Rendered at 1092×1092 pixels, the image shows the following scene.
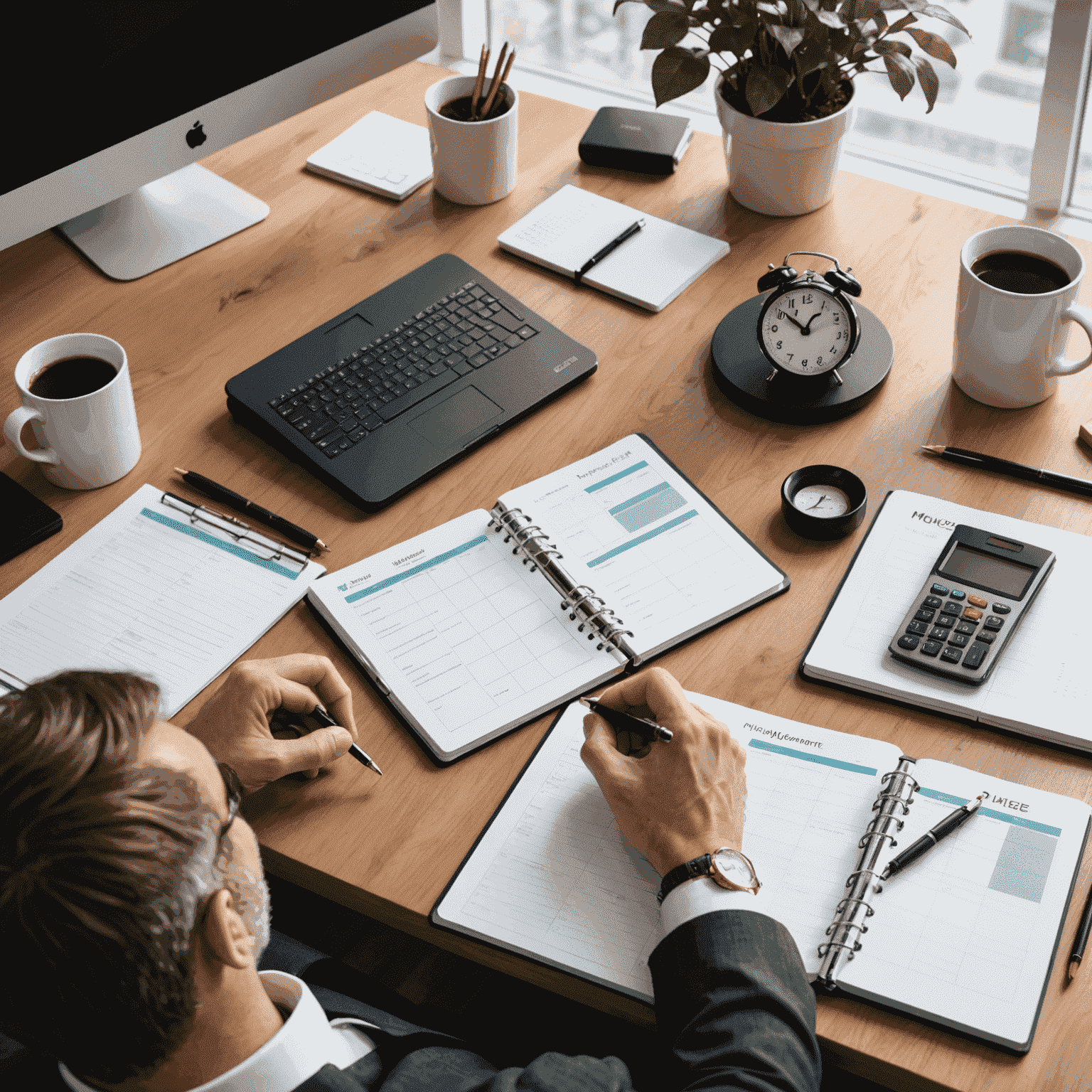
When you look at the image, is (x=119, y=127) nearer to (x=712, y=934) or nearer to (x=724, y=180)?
(x=724, y=180)

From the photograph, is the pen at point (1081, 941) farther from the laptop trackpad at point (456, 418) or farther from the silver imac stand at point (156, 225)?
the silver imac stand at point (156, 225)

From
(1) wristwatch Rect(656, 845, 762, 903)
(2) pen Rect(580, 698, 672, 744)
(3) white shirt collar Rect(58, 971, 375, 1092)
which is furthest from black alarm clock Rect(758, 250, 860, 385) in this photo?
(3) white shirt collar Rect(58, 971, 375, 1092)

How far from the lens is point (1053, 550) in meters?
1.11

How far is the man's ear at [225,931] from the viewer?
714 millimetres

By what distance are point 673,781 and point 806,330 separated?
1.86 feet

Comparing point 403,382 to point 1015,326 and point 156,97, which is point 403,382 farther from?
point 1015,326

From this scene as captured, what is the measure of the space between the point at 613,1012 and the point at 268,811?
338 mm

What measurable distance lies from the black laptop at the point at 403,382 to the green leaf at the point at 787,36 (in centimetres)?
40

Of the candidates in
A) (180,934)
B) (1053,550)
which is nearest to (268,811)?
(180,934)

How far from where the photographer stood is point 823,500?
3.85ft

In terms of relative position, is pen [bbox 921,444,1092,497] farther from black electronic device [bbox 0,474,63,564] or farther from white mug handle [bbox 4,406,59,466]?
black electronic device [bbox 0,474,63,564]

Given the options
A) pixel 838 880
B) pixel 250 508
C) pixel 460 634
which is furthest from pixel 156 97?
pixel 838 880

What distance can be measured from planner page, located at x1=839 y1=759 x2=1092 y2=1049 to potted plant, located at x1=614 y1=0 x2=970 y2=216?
2.72 ft

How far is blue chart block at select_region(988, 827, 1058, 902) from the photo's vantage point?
0.88 metres
